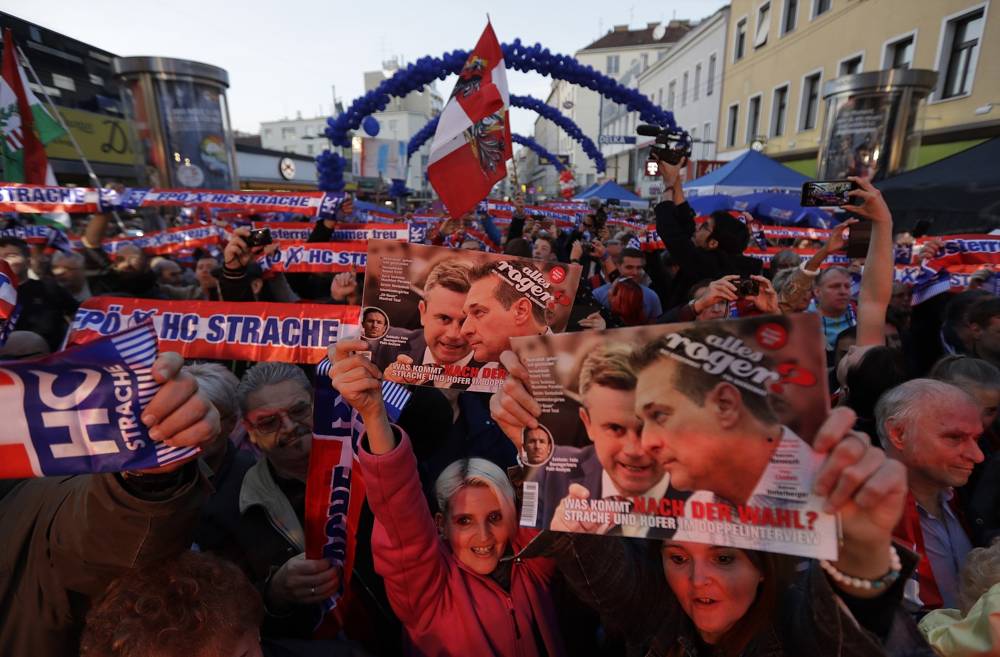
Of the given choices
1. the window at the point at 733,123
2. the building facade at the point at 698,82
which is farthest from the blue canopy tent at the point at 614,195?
the window at the point at 733,123

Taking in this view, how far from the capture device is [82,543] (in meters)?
1.27

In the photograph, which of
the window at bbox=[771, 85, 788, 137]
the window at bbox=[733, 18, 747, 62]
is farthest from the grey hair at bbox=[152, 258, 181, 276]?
the window at bbox=[733, 18, 747, 62]

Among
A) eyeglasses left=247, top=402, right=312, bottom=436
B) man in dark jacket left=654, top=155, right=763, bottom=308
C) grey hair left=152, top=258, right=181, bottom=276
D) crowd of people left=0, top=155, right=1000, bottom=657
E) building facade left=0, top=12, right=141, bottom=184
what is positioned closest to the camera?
crowd of people left=0, top=155, right=1000, bottom=657

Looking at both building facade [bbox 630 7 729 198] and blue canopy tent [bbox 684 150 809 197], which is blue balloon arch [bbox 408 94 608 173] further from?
building facade [bbox 630 7 729 198]

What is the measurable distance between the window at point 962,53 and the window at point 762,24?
10.6 m

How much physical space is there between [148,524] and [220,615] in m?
0.30

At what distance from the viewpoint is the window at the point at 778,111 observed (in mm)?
22453

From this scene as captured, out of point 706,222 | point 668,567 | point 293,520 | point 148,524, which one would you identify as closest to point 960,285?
point 706,222

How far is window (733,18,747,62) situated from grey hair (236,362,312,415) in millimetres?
29652

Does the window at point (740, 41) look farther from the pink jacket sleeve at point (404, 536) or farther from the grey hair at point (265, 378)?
the pink jacket sleeve at point (404, 536)

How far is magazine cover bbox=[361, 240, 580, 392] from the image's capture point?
1.83 metres

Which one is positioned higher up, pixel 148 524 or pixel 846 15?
pixel 846 15

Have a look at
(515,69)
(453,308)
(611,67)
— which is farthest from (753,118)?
(611,67)

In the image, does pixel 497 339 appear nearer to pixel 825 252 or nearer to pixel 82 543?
pixel 82 543
